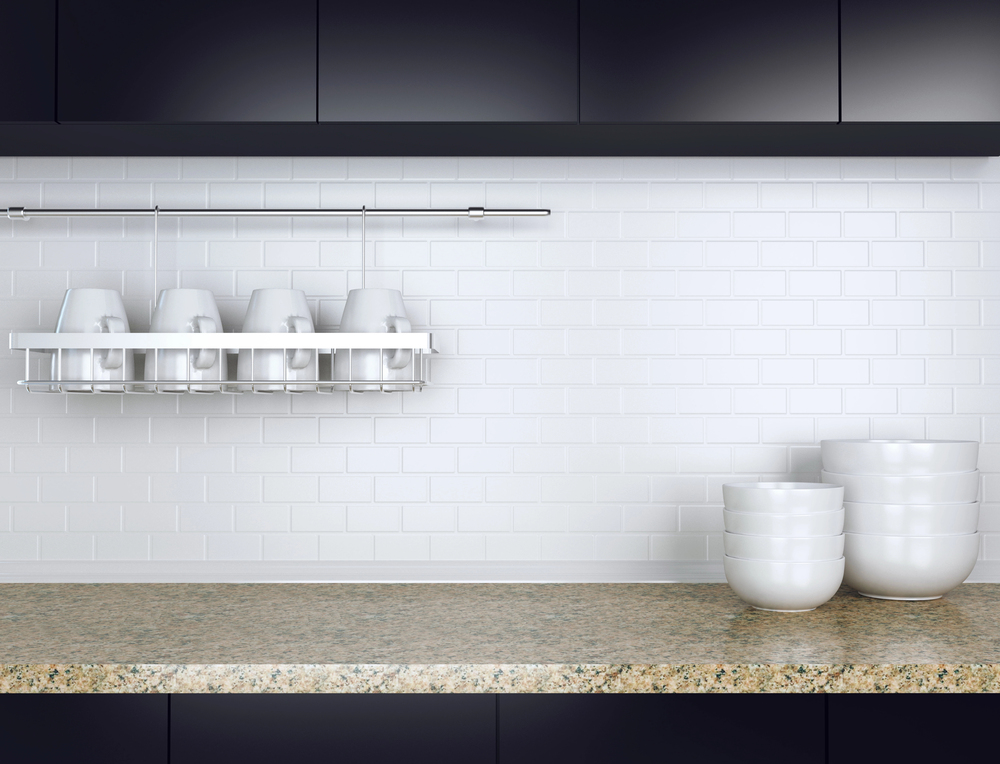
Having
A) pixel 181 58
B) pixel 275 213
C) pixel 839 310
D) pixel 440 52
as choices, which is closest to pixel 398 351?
pixel 275 213

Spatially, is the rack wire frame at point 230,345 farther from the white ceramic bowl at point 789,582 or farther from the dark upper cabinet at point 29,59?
the white ceramic bowl at point 789,582

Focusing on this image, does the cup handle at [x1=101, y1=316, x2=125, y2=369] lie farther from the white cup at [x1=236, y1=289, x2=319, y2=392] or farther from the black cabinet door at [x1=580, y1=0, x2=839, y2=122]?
the black cabinet door at [x1=580, y1=0, x2=839, y2=122]

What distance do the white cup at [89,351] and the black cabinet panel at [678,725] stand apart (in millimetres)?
1193

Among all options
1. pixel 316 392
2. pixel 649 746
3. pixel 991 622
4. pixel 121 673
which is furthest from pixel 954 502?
pixel 121 673

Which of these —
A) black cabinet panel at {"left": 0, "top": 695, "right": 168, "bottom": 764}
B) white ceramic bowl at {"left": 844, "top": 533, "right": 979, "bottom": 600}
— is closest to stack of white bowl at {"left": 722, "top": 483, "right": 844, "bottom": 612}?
white ceramic bowl at {"left": 844, "top": 533, "right": 979, "bottom": 600}

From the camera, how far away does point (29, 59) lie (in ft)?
5.68

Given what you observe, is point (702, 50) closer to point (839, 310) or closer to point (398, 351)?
point (839, 310)

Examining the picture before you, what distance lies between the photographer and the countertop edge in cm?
133

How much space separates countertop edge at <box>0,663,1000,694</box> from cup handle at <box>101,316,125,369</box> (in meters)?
0.76

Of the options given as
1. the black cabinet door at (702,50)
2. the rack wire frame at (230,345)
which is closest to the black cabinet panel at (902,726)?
the rack wire frame at (230,345)

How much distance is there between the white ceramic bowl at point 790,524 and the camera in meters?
1.64

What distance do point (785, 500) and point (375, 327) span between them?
98 centimetres

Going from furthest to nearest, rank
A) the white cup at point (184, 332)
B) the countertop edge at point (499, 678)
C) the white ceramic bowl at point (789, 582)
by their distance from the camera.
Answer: the white cup at point (184, 332) < the white ceramic bowl at point (789, 582) < the countertop edge at point (499, 678)

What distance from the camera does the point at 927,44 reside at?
173 centimetres
